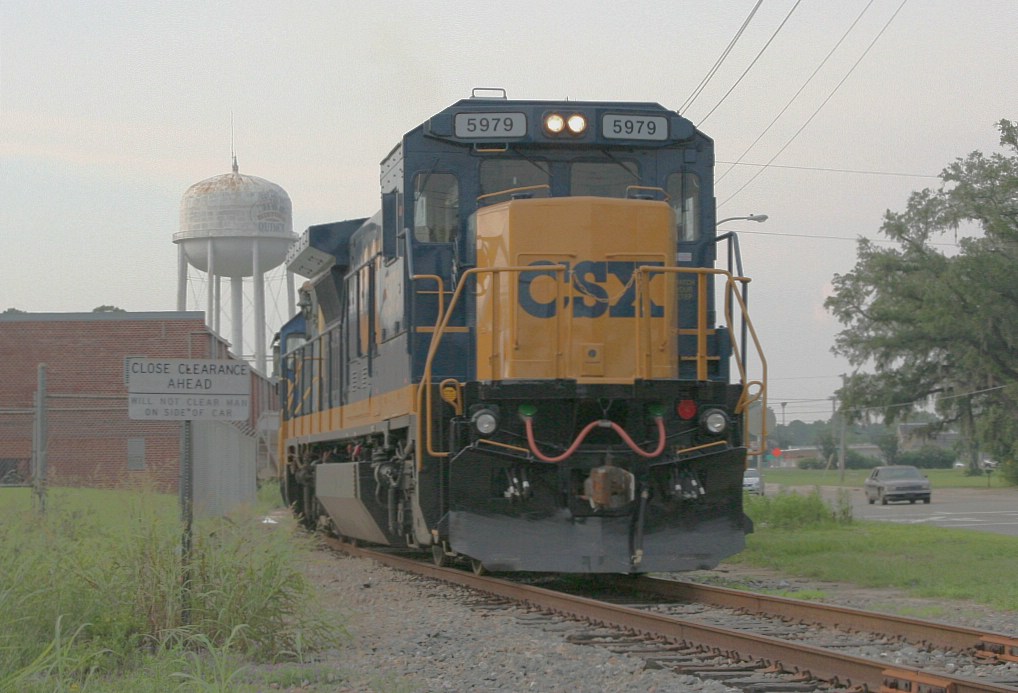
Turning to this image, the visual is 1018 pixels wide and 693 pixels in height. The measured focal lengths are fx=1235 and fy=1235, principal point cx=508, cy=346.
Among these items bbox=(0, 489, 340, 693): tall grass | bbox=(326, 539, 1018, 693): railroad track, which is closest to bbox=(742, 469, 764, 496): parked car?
bbox=(326, 539, 1018, 693): railroad track

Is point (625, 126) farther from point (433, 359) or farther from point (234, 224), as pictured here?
point (234, 224)

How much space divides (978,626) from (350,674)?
4519mm

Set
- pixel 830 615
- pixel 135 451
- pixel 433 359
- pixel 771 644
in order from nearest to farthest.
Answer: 1. pixel 771 644
2. pixel 830 615
3. pixel 433 359
4. pixel 135 451

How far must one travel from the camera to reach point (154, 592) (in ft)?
25.5

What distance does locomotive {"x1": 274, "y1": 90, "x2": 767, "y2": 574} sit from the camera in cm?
990

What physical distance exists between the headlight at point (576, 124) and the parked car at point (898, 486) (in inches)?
1260

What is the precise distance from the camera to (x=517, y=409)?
395 inches

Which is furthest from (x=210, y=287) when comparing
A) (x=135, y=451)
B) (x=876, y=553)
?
(x=876, y=553)

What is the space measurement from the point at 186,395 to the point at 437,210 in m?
3.57

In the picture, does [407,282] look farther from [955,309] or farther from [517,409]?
[955,309]

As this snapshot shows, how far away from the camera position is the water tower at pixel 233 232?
5541 cm

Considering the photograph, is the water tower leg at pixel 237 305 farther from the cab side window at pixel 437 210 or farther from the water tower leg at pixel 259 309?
the cab side window at pixel 437 210

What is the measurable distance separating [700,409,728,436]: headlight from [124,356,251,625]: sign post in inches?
149

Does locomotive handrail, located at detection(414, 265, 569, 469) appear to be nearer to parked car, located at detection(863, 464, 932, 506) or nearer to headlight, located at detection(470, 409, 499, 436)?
headlight, located at detection(470, 409, 499, 436)
